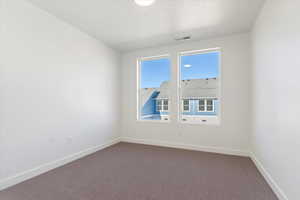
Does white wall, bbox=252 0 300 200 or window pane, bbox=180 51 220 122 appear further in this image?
window pane, bbox=180 51 220 122

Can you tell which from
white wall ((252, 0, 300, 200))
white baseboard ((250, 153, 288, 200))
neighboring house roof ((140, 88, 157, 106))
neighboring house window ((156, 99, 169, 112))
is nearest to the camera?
white wall ((252, 0, 300, 200))

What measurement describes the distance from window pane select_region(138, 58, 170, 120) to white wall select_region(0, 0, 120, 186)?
1.25m

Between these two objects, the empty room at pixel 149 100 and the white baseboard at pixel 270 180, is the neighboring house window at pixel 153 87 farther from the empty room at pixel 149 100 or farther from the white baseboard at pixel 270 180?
the white baseboard at pixel 270 180

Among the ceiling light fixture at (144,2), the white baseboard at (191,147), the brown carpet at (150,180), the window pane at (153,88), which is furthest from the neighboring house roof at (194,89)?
the ceiling light fixture at (144,2)

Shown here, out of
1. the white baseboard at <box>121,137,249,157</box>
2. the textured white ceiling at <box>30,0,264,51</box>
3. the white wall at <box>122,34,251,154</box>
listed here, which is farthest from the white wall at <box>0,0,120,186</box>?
the white wall at <box>122,34,251,154</box>

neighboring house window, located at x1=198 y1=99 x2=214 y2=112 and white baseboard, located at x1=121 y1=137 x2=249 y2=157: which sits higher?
neighboring house window, located at x1=198 y1=99 x2=214 y2=112

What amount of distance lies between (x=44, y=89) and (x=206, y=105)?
11.4 ft

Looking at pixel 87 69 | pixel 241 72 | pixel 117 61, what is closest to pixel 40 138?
pixel 87 69

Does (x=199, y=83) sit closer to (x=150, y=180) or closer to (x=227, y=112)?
(x=227, y=112)

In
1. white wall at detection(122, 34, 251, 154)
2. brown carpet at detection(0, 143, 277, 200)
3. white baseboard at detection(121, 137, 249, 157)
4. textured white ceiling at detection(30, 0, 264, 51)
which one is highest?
textured white ceiling at detection(30, 0, 264, 51)

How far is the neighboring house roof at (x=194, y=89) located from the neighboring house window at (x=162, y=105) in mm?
113

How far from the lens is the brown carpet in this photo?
1925 millimetres

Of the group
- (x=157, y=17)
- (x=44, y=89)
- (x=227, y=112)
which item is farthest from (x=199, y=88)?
(x=44, y=89)

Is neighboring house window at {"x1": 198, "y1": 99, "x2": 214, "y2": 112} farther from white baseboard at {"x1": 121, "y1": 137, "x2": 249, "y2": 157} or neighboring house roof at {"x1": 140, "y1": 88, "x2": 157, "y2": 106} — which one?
neighboring house roof at {"x1": 140, "y1": 88, "x2": 157, "y2": 106}
